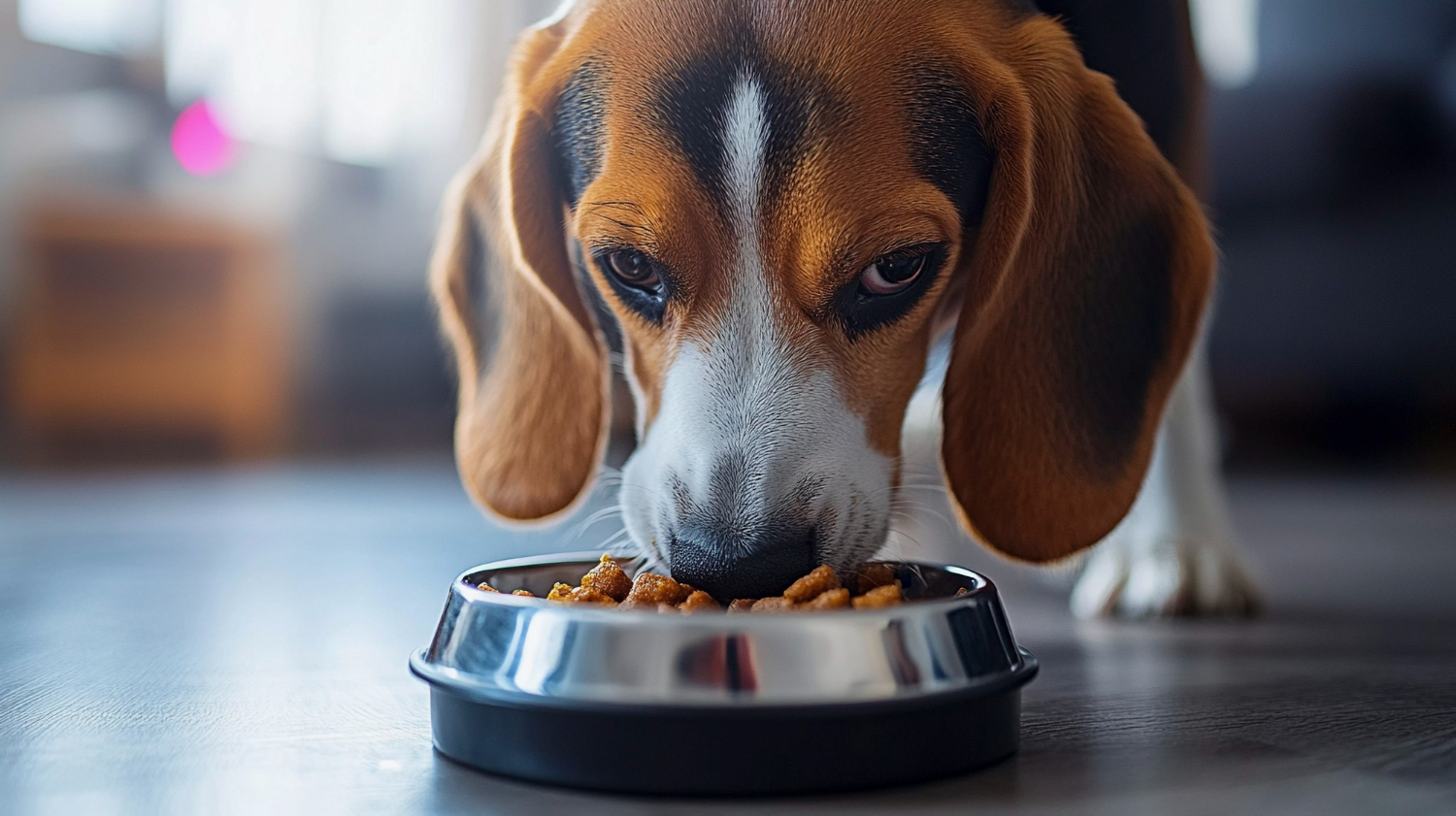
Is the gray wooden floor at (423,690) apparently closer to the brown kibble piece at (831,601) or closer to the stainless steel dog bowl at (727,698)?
the stainless steel dog bowl at (727,698)

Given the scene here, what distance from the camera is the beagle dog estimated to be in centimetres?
146

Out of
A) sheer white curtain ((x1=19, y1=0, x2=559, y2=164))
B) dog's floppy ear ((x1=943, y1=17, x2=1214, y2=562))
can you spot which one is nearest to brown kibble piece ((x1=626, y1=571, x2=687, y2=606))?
dog's floppy ear ((x1=943, y1=17, x2=1214, y2=562))

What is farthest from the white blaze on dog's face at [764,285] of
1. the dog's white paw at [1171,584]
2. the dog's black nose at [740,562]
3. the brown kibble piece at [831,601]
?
the dog's white paw at [1171,584]

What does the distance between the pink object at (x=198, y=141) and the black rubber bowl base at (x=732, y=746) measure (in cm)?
564

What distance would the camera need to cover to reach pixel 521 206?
1.83 m

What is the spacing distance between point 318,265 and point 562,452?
16.9 ft

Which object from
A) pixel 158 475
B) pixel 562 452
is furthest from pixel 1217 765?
pixel 158 475

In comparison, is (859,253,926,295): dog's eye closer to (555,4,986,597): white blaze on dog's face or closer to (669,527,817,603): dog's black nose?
(555,4,986,597): white blaze on dog's face

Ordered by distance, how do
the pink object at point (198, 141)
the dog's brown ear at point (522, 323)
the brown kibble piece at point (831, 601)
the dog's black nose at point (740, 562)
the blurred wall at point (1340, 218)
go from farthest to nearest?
the pink object at point (198, 141) → the blurred wall at point (1340, 218) → the dog's brown ear at point (522, 323) → the dog's black nose at point (740, 562) → the brown kibble piece at point (831, 601)

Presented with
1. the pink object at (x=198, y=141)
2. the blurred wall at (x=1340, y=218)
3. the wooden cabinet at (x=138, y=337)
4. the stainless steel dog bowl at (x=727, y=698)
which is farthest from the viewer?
the pink object at (x=198, y=141)

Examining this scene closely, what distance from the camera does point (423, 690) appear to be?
5.15ft

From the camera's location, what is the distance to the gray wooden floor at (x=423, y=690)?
1133mm

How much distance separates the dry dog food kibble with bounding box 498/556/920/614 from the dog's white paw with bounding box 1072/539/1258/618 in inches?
35.7

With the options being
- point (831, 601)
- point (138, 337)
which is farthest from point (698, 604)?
point (138, 337)
